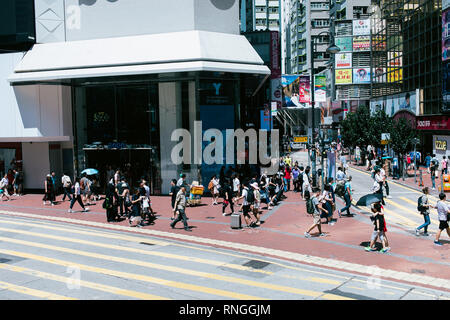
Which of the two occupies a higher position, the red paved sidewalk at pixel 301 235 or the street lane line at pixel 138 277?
the street lane line at pixel 138 277

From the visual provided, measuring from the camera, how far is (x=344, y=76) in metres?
77.3

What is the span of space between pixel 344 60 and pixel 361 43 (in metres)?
3.77

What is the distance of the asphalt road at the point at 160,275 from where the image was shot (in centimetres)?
1024

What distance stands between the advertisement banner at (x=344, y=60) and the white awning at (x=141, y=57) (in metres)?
54.5

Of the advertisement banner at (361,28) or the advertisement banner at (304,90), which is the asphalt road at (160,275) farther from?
the advertisement banner at (361,28)

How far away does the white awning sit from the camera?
79.3ft

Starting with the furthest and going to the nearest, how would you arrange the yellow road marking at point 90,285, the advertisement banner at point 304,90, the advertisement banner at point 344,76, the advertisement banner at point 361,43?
the advertisement banner at point 344,76
the advertisement banner at point 361,43
the advertisement banner at point 304,90
the yellow road marking at point 90,285

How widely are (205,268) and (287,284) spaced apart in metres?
2.43

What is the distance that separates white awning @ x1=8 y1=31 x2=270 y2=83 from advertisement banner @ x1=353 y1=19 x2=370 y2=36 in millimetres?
54868

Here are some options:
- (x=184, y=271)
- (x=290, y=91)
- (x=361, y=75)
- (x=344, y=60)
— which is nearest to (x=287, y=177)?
(x=184, y=271)

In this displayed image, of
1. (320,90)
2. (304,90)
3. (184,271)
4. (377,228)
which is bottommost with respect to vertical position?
(184,271)

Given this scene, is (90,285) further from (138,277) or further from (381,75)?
(381,75)

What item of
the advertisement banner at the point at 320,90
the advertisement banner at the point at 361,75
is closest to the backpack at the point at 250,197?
the advertisement banner at the point at 320,90

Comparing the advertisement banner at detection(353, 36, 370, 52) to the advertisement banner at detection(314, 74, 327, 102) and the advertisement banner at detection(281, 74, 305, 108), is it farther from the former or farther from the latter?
the advertisement banner at detection(314, 74, 327, 102)
